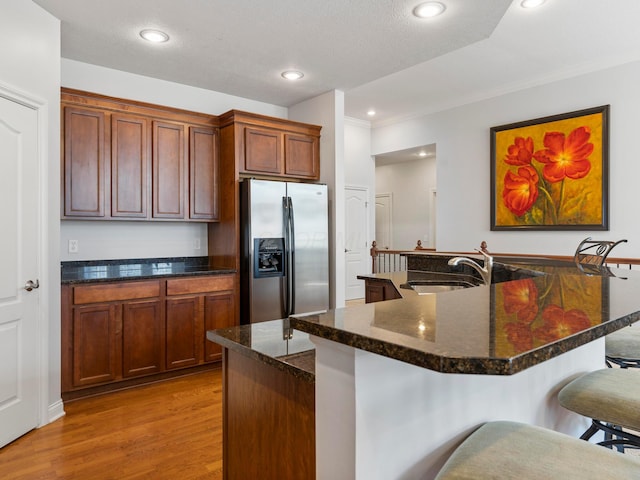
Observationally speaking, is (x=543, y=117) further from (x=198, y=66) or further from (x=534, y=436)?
(x=534, y=436)

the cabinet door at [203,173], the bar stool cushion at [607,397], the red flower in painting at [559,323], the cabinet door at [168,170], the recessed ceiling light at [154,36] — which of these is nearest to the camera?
the red flower in painting at [559,323]

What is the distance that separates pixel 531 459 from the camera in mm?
968

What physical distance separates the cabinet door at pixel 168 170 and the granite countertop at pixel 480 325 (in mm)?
3144

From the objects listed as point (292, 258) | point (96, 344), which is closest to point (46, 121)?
point (96, 344)

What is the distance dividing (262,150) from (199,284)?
55.4 inches

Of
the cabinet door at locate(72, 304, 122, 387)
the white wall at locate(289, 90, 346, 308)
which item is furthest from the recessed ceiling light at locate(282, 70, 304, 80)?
the cabinet door at locate(72, 304, 122, 387)

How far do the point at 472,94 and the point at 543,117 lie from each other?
3.22ft

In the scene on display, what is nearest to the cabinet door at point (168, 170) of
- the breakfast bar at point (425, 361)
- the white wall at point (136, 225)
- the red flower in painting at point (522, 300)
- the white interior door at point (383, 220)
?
the white wall at point (136, 225)

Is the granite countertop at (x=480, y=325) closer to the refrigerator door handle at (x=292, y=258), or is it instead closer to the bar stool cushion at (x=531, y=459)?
the bar stool cushion at (x=531, y=459)

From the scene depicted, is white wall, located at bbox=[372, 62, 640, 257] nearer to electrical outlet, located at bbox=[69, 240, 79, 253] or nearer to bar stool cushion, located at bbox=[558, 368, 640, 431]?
bar stool cushion, located at bbox=[558, 368, 640, 431]

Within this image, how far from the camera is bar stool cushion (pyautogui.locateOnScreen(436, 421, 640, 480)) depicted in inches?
35.9

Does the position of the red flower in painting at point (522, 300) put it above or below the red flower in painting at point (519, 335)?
above

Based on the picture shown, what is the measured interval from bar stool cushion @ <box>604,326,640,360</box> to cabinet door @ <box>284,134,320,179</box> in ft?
10.2

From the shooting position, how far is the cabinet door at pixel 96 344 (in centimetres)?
313
